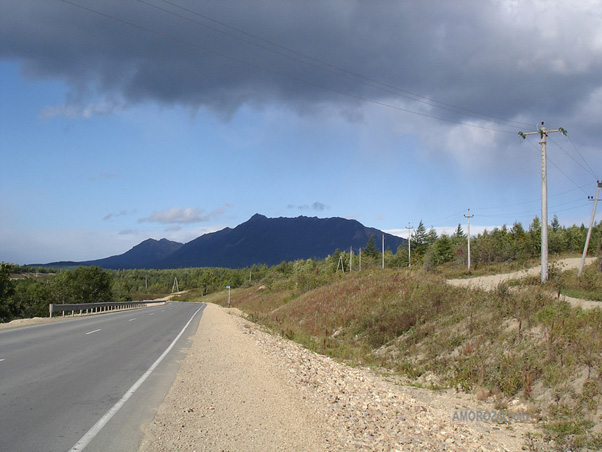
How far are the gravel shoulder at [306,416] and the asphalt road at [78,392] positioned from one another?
443 mm

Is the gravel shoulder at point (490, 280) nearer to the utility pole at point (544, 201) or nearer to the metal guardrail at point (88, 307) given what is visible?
the utility pole at point (544, 201)

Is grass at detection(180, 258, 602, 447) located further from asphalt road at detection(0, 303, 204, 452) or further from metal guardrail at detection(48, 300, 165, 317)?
metal guardrail at detection(48, 300, 165, 317)

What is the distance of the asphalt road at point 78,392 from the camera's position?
580cm

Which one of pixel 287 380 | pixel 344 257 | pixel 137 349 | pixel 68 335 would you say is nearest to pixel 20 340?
pixel 68 335

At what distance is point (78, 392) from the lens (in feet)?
27.6

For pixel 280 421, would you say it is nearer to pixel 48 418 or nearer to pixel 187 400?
pixel 187 400

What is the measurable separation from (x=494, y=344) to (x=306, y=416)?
7.80m

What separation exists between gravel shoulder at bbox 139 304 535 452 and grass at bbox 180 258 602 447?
2.98 feet

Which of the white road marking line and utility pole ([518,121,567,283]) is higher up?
utility pole ([518,121,567,283])

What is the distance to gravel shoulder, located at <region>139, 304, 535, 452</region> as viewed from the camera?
6035 millimetres

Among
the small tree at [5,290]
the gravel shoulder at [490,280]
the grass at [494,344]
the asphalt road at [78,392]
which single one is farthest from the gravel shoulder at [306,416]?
the small tree at [5,290]

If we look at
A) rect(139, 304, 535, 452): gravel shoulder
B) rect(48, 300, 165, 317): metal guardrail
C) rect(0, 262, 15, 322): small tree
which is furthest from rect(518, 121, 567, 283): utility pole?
rect(0, 262, 15, 322): small tree

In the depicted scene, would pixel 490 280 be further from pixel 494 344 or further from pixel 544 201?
pixel 494 344

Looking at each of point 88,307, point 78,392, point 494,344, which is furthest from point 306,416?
point 88,307
